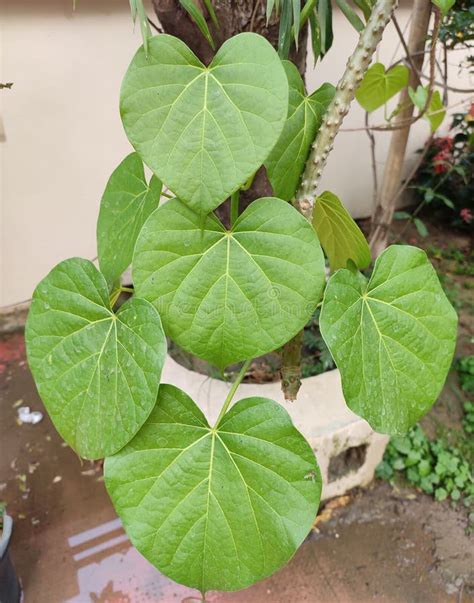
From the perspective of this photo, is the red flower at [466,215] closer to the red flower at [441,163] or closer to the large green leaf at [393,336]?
the red flower at [441,163]

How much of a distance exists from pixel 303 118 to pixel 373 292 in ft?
0.84

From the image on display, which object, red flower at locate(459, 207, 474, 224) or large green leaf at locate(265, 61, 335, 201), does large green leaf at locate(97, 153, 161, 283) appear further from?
red flower at locate(459, 207, 474, 224)

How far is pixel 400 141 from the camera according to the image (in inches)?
56.5

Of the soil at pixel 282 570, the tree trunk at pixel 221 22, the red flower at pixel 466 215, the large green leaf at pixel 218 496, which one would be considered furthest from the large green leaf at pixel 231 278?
the red flower at pixel 466 215

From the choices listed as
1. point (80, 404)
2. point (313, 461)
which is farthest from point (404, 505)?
point (80, 404)

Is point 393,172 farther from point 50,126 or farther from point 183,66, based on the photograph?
point 50,126

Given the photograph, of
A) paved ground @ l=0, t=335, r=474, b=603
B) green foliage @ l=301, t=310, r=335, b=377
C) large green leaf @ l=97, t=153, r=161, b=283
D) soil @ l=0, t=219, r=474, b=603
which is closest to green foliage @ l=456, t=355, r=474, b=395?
soil @ l=0, t=219, r=474, b=603

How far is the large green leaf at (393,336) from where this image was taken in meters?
0.61

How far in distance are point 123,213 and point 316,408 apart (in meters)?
0.70

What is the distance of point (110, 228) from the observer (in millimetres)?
767

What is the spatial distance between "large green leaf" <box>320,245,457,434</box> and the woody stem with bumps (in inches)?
5.4

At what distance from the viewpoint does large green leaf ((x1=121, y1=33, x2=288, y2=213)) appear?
1.76 feet

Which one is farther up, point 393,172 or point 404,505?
Result: point 393,172

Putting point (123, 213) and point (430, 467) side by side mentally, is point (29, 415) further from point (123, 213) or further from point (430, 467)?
point (430, 467)
